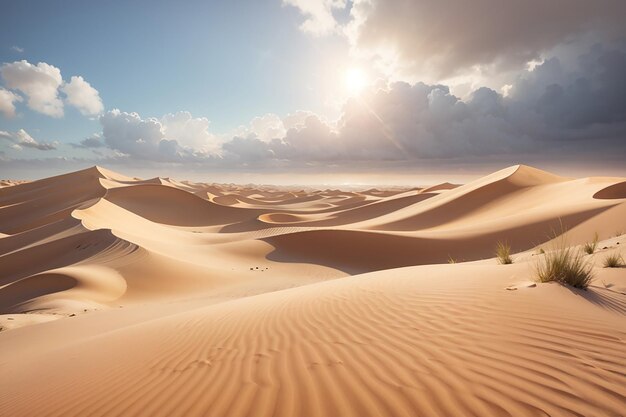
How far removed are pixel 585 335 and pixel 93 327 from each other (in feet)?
26.1

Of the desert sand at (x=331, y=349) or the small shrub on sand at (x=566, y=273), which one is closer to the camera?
the desert sand at (x=331, y=349)

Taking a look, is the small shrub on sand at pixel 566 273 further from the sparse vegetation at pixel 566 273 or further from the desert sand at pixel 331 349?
the desert sand at pixel 331 349

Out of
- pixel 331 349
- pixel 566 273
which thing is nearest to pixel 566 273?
pixel 566 273

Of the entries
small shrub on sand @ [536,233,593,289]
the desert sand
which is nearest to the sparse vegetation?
small shrub on sand @ [536,233,593,289]

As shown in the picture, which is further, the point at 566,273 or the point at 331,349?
the point at 566,273

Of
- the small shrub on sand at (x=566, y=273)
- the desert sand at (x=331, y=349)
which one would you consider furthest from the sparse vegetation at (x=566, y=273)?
the desert sand at (x=331, y=349)

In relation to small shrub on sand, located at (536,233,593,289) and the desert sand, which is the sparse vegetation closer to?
small shrub on sand, located at (536,233,593,289)

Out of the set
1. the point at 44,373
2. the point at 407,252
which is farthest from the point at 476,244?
the point at 44,373

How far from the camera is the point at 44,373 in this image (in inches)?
153

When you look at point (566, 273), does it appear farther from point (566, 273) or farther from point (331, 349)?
point (331, 349)

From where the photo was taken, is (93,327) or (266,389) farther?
(93,327)

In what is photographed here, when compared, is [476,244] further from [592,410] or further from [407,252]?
[592,410]

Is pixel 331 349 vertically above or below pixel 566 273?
below

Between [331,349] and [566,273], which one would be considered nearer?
[331,349]
